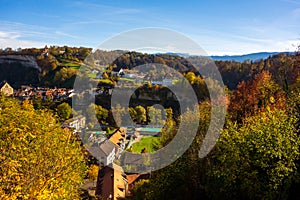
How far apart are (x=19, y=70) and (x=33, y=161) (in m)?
79.4

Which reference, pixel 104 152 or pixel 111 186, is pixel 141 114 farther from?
pixel 111 186

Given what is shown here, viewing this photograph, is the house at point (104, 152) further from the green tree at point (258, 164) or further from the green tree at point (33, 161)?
the green tree at point (258, 164)

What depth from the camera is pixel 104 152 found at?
74.4 feet

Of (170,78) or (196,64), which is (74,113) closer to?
(170,78)

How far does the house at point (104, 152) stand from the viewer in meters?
21.9

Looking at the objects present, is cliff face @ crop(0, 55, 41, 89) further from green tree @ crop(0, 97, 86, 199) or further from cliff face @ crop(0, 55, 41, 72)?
green tree @ crop(0, 97, 86, 199)

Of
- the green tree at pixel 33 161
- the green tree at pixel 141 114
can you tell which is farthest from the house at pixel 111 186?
the green tree at pixel 141 114

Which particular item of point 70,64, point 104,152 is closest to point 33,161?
point 104,152

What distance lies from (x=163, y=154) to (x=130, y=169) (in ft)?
38.0

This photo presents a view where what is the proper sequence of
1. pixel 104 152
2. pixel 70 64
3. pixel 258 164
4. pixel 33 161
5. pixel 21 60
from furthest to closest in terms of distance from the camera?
pixel 21 60
pixel 70 64
pixel 104 152
pixel 258 164
pixel 33 161

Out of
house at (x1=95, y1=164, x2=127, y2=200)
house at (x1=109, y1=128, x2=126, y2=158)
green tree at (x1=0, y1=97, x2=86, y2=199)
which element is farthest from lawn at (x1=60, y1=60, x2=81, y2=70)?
green tree at (x1=0, y1=97, x2=86, y2=199)

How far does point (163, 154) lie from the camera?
8.36m

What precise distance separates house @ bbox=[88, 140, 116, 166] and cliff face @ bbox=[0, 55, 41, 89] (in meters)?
49.5

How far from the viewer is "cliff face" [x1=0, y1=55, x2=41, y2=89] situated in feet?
229
